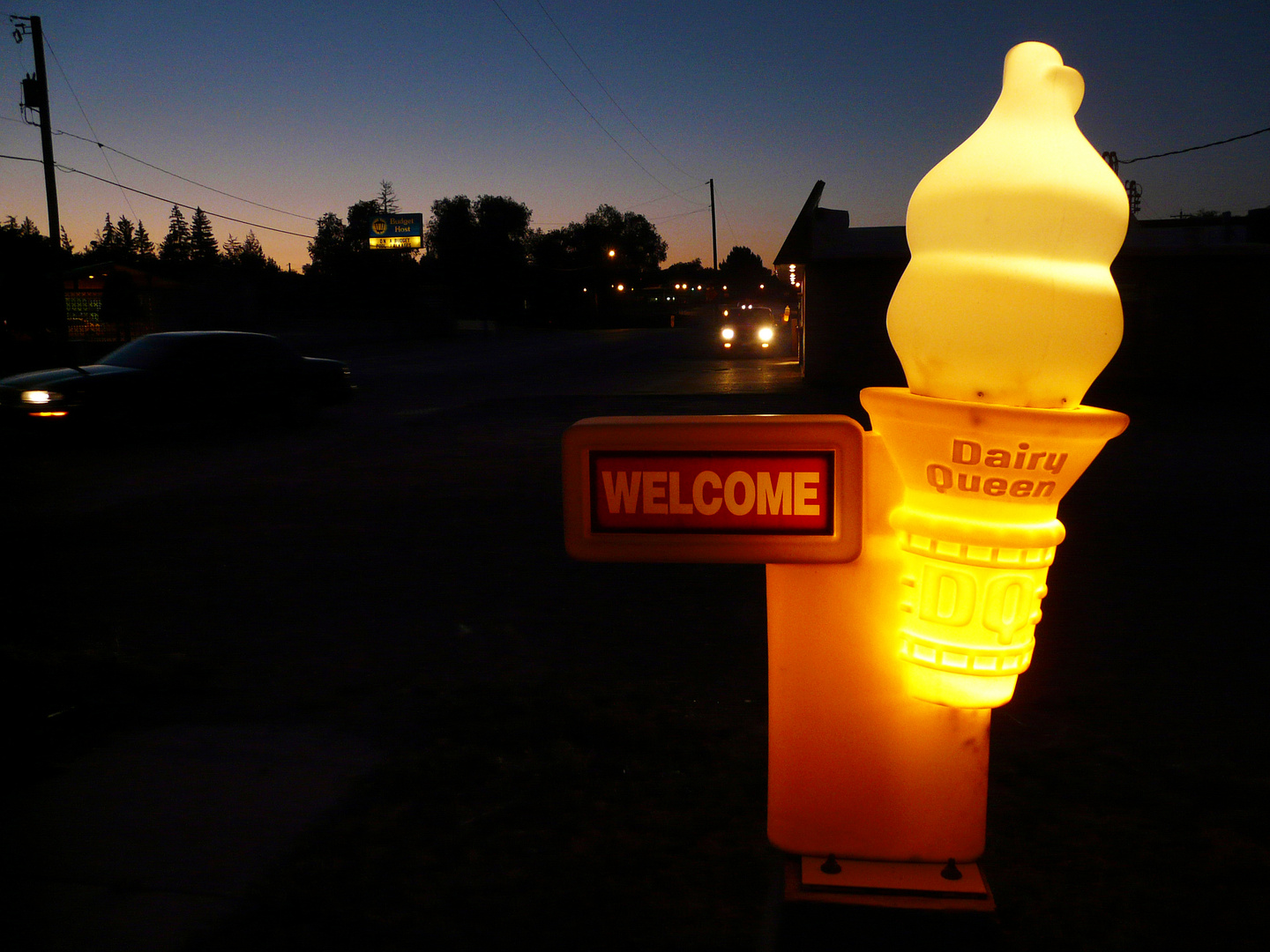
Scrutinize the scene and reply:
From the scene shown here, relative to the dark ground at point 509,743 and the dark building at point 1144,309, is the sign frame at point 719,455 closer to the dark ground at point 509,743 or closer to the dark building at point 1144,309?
the dark ground at point 509,743

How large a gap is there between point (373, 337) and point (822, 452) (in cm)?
5208

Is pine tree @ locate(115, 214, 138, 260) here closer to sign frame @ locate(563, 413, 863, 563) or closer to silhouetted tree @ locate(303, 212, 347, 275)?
silhouetted tree @ locate(303, 212, 347, 275)

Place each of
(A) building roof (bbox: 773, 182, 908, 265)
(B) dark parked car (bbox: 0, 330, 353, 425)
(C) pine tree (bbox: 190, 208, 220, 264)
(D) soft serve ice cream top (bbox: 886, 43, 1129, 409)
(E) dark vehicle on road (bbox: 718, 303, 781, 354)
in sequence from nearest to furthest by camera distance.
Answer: (D) soft serve ice cream top (bbox: 886, 43, 1129, 409)
(B) dark parked car (bbox: 0, 330, 353, 425)
(A) building roof (bbox: 773, 182, 908, 265)
(E) dark vehicle on road (bbox: 718, 303, 781, 354)
(C) pine tree (bbox: 190, 208, 220, 264)

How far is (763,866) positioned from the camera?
268 cm

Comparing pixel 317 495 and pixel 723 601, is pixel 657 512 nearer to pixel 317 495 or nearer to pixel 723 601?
pixel 723 601

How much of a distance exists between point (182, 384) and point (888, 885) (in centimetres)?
1218

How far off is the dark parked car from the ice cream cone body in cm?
1156

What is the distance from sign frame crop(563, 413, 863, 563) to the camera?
172cm

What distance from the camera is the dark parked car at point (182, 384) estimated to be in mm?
10797

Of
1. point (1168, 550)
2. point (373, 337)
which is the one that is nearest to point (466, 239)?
point (373, 337)

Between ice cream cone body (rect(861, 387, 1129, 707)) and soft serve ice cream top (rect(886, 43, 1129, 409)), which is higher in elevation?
soft serve ice cream top (rect(886, 43, 1129, 409))

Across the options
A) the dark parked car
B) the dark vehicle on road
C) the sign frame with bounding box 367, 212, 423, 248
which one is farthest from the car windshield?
the sign frame with bounding box 367, 212, 423, 248

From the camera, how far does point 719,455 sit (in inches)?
68.6

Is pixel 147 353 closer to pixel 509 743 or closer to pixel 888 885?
pixel 509 743
